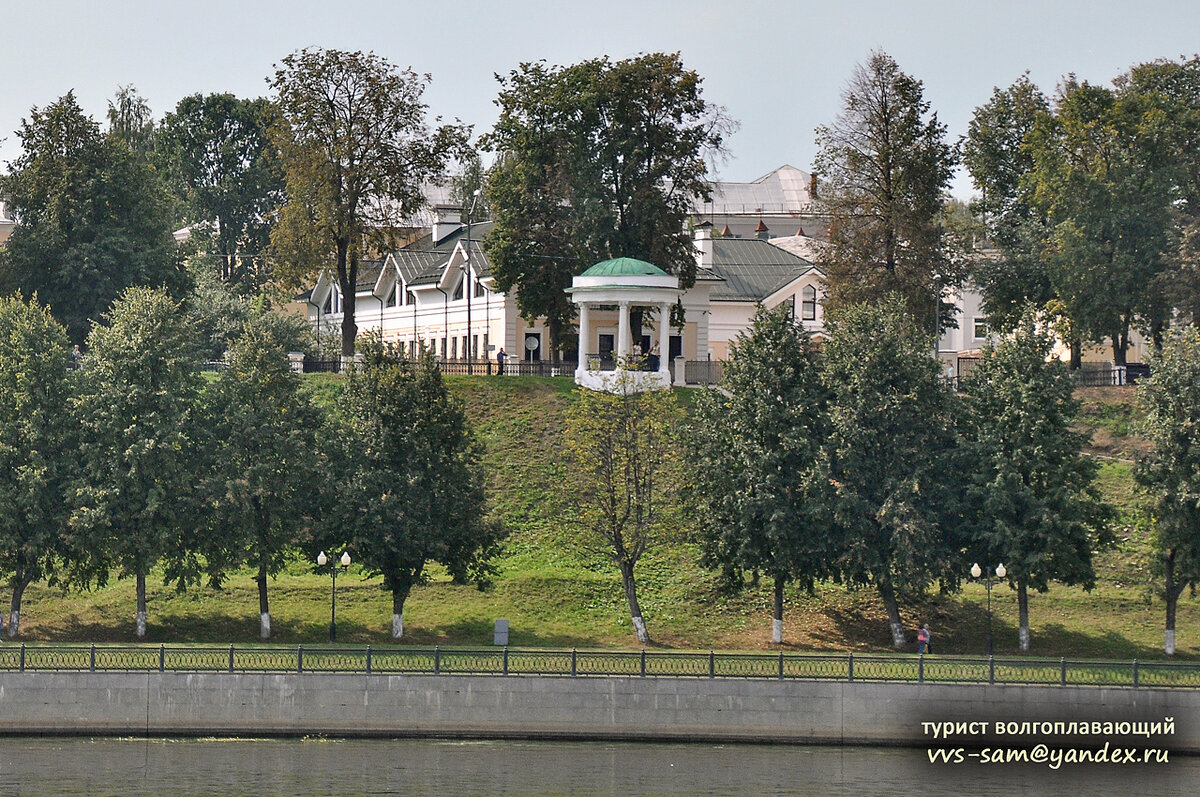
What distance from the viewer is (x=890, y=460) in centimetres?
4888

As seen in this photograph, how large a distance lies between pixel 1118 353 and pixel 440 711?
4139 centimetres

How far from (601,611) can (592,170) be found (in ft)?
77.9

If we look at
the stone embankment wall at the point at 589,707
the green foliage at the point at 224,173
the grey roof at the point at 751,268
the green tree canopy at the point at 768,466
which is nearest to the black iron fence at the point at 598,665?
the stone embankment wall at the point at 589,707

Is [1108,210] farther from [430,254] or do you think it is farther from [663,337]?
[430,254]

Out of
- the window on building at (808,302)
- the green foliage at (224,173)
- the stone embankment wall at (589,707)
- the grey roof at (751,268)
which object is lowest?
the stone embankment wall at (589,707)

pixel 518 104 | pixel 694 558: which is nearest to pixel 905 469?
pixel 694 558

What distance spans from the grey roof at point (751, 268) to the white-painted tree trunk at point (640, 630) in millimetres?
37647

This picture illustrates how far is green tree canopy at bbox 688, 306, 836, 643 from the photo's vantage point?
1897 inches

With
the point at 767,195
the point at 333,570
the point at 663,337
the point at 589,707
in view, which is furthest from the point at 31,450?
the point at 767,195

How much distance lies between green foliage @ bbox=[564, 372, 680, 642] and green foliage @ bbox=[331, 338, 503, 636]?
3.00 m

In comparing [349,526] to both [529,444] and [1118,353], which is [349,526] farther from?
[1118,353]

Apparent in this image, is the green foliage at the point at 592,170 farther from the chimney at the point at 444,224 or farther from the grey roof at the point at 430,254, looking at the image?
the chimney at the point at 444,224

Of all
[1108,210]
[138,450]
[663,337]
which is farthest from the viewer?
[1108,210]

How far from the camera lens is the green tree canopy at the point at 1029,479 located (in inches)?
1879
